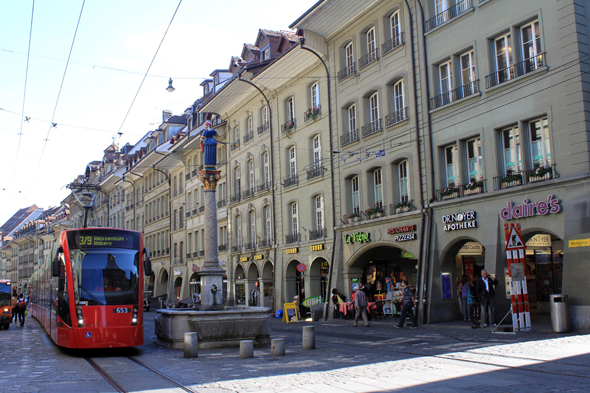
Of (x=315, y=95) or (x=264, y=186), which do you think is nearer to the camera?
(x=315, y=95)

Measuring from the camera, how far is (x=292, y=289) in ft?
109

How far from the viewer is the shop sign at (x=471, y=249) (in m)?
24.3

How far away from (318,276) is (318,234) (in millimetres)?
2213

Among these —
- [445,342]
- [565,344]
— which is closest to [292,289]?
[445,342]

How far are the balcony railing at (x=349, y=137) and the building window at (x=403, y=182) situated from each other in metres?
3.03

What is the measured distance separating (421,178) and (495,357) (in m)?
11.8

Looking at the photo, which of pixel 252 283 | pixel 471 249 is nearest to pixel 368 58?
pixel 471 249

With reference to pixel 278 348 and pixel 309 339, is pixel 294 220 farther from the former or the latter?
pixel 278 348

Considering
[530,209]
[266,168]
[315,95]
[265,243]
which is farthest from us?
[266,168]

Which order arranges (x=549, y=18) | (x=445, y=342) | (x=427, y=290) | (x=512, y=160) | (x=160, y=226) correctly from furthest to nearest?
(x=160, y=226), (x=427, y=290), (x=512, y=160), (x=549, y=18), (x=445, y=342)

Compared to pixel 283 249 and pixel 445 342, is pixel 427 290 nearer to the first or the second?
pixel 445 342

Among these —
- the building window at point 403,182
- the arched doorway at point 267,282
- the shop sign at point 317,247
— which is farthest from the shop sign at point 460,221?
the arched doorway at point 267,282

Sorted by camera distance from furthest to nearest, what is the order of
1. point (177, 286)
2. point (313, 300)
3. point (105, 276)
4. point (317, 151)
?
point (177, 286)
point (317, 151)
point (313, 300)
point (105, 276)

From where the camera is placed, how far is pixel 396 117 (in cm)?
2434
